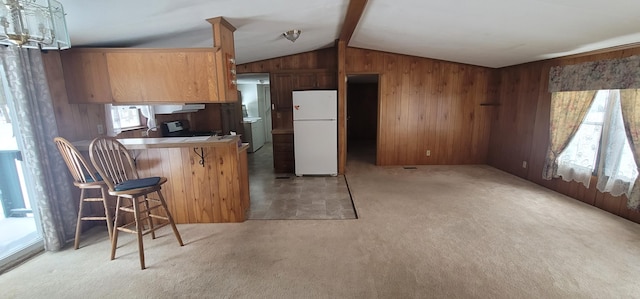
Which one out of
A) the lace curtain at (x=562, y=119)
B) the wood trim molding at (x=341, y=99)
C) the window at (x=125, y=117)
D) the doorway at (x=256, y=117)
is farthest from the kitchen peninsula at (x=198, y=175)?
the lace curtain at (x=562, y=119)

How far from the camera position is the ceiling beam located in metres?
2.65

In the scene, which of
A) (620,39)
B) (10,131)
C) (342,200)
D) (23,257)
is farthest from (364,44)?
(23,257)

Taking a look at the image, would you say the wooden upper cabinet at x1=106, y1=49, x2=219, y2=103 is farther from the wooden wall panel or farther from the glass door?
the glass door

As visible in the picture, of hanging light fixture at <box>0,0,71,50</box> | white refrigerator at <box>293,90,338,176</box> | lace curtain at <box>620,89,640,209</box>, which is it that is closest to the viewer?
hanging light fixture at <box>0,0,71,50</box>

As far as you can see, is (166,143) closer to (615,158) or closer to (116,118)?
(116,118)

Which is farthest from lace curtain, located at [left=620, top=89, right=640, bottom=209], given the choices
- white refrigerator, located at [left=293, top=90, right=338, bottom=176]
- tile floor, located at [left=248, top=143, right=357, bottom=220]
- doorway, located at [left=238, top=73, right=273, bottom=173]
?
doorway, located at [left=238, top=73, right=273, bottom=173]

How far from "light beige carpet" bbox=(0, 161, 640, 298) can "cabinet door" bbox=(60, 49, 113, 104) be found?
4.40ft

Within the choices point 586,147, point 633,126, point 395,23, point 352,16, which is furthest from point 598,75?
point 352,16

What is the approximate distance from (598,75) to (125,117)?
5.64 meters

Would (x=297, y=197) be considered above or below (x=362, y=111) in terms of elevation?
below

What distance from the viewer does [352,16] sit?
303cm

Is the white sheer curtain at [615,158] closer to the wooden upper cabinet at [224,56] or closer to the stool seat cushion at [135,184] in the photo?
the wooden upper cabinet at [224,56]

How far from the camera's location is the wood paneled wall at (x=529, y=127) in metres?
3.26

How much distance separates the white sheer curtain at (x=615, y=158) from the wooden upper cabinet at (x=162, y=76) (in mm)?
4180
